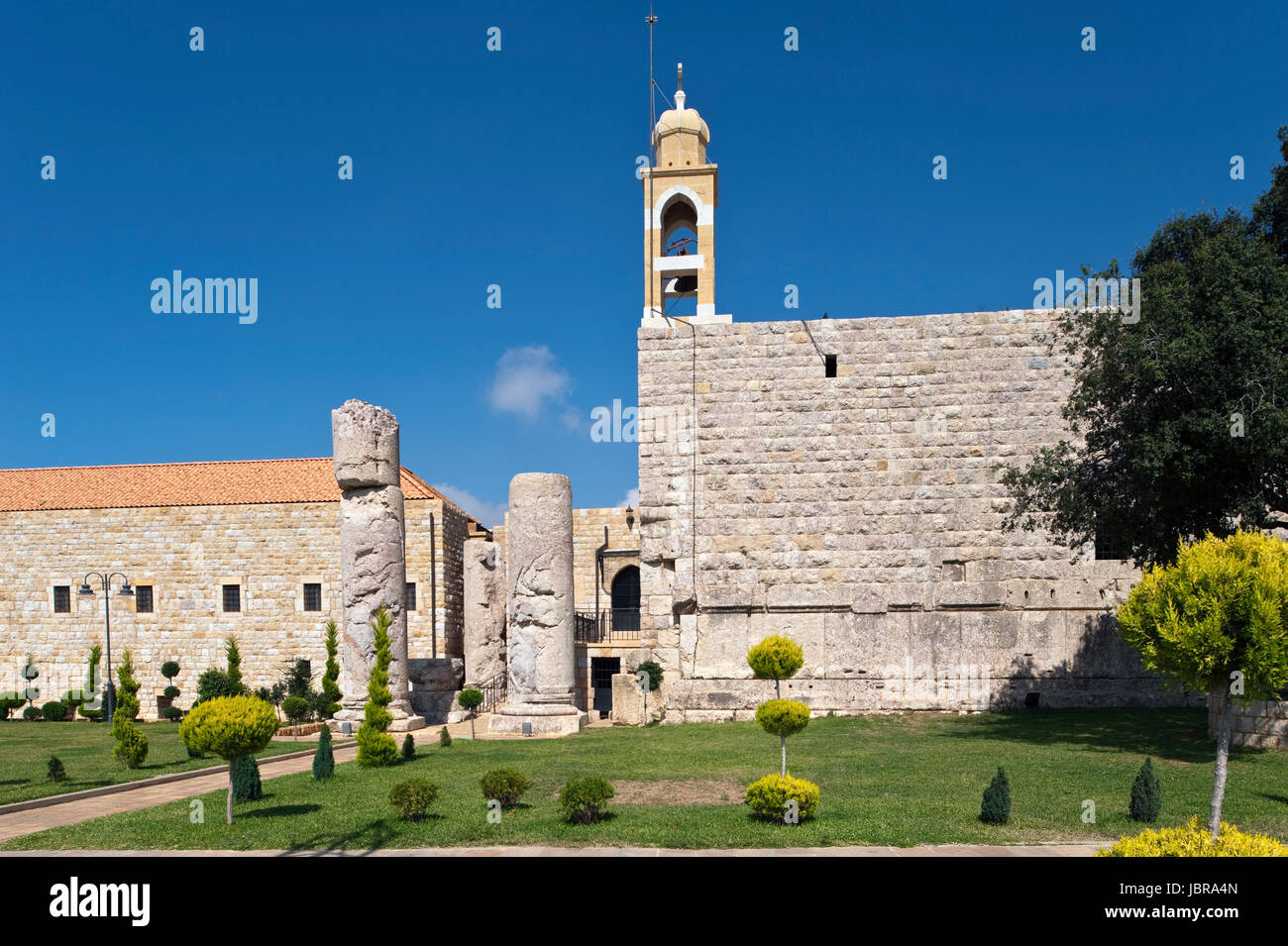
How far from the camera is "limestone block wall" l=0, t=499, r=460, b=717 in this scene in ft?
87.9

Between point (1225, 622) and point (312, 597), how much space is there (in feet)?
81.9

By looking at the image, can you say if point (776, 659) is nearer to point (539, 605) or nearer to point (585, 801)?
point (585, 801)

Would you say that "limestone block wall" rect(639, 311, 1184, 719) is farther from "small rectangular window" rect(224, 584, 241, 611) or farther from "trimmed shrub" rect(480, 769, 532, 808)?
"small rectangular window" rect(224, 584, 241, 611)

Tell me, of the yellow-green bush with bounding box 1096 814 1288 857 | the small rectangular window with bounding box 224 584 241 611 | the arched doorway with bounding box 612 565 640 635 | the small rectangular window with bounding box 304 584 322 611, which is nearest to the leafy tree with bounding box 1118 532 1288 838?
the yellow-green bush with bounding box 1096 814 1288 857

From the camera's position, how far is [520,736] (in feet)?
50.8

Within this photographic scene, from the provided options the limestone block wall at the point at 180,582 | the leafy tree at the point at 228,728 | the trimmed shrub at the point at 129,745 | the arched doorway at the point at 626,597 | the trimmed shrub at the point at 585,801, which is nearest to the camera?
the trimmed shrub at the point at 585,801

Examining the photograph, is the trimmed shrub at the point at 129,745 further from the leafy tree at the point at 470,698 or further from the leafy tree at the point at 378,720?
the leafy tree at the point at 470,698

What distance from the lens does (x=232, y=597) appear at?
89.0ft

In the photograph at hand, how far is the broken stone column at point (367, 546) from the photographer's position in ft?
53.2

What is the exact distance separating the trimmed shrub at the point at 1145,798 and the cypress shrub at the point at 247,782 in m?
8.55

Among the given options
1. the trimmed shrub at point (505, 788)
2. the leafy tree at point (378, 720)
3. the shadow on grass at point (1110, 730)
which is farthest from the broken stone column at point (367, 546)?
the shadow on grass at point (1110, 730)
